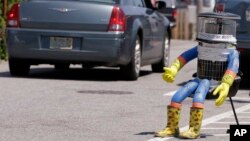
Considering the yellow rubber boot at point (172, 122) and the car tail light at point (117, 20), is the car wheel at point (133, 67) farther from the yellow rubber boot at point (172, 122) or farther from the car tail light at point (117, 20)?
the yellow rubber boot at point (172, 122)

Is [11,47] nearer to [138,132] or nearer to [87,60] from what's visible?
[87,60]

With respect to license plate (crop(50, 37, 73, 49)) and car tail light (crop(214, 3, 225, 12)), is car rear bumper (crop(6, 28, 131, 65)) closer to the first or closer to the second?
license plate (crop(50, 37, 73, 49))

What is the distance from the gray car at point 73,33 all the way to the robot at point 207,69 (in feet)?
17.7

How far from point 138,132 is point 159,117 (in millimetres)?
1385

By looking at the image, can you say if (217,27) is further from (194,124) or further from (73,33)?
(73,33)

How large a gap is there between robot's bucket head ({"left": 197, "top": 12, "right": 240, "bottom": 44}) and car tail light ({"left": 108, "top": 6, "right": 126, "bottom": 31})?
5.44 meters

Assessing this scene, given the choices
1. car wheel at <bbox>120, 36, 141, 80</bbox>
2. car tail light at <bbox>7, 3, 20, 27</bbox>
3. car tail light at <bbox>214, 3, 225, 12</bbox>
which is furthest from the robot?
car tail light at <bbox>7, 3, 20, 27</bbox>

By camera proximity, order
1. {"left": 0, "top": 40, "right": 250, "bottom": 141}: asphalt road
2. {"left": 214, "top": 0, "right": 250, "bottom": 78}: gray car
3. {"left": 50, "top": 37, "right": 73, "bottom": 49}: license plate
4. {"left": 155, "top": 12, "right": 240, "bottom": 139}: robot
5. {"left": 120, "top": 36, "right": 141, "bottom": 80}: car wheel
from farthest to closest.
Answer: {"left": 120, "top": 36, "right": 141, "bottom": 80}: car wheel < {"left": 50, "top": 37, "right": 73, "bottom": 49}: license plate < {"left": 214, "top": 0, "right": 250, "bottom": 78}: gray car < {"left": 0, "top": 40, "right": 250, "bottom": 141}: asphalt road < {"left": 155, "top": 12, "right": 240, "bottom": 139}: robot

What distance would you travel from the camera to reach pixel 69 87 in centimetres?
1431

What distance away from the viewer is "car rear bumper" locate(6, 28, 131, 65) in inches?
599

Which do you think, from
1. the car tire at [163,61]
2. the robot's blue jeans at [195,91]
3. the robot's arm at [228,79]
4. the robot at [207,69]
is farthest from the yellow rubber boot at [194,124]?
the car tire at [163,61]

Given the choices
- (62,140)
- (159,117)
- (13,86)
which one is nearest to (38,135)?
(62,140)

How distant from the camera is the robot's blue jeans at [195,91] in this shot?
9430 mm

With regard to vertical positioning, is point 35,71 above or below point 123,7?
below
